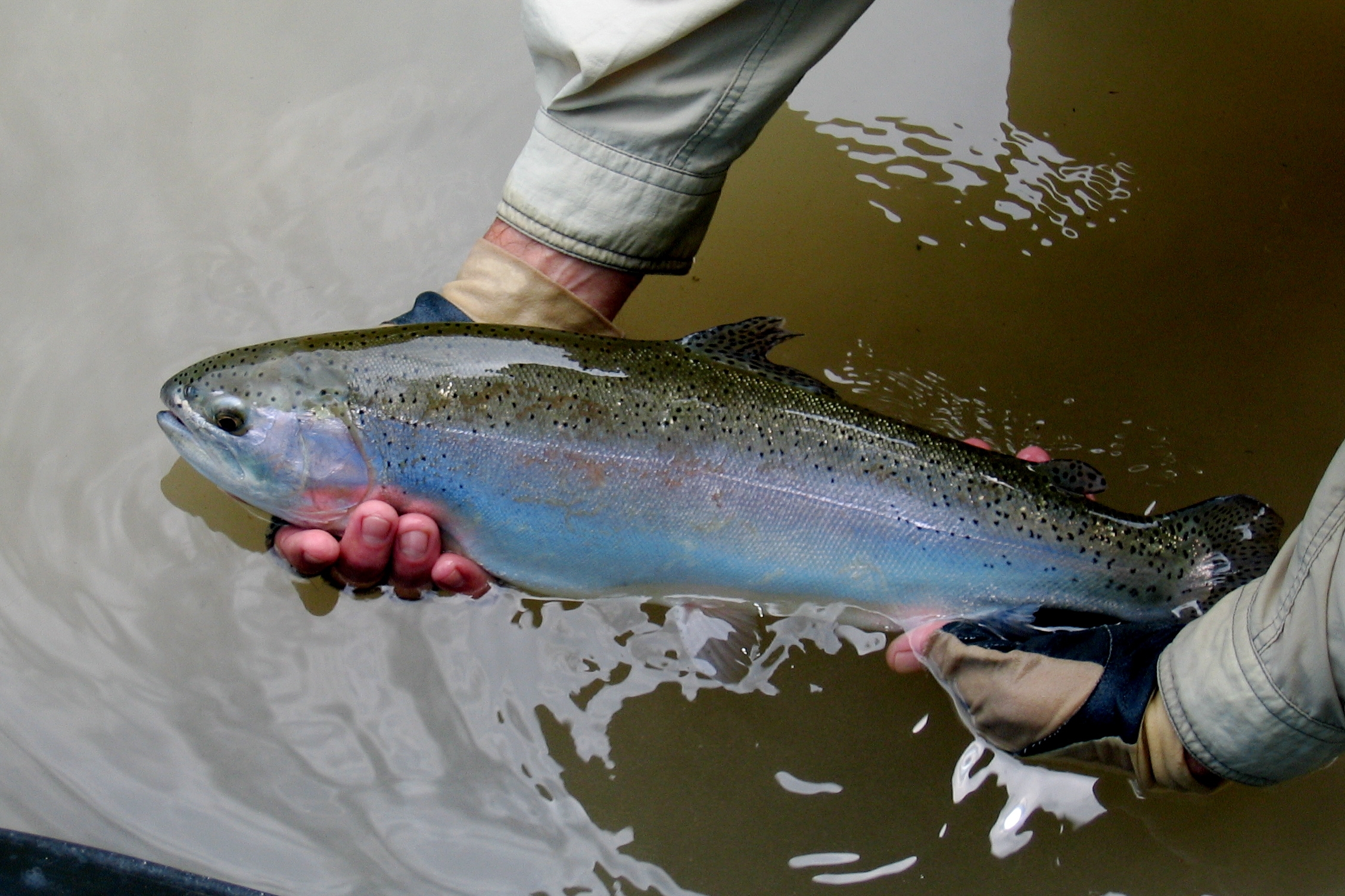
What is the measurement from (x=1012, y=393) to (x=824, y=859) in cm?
128

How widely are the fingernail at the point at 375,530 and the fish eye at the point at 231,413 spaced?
0.29 meters

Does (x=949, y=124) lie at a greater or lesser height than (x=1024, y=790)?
greater

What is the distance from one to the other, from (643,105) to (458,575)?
42.0 inches

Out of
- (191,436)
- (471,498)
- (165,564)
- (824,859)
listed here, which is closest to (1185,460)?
(824,859)

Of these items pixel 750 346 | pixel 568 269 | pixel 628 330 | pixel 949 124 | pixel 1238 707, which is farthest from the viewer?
pixel 949 124

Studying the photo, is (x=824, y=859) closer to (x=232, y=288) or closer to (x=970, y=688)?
(x=970, y=688)

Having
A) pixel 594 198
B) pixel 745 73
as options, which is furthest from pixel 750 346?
pixel 745 73

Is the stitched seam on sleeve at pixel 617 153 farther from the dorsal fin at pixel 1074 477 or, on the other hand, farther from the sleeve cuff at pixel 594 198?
the dorsal fin at pixel 1074 477

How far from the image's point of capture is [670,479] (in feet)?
6.84

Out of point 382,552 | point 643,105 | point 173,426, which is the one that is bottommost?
point 382,552

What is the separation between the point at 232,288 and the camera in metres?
2.80

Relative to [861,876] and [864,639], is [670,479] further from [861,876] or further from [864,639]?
[861,876]

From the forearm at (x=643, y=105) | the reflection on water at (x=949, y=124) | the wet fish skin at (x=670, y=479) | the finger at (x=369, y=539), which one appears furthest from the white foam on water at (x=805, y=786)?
the reflection on water at (x=949, y=124)

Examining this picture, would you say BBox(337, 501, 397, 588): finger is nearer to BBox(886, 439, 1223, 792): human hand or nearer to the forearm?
the forearm
